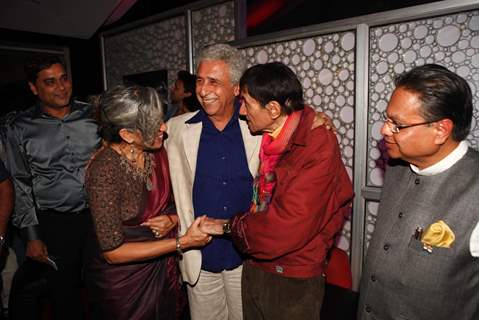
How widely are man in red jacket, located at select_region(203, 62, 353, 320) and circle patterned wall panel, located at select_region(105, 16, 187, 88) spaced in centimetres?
248

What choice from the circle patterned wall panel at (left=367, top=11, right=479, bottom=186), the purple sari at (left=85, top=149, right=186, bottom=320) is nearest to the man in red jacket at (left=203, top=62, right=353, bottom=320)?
the purple sari at (left=85, top=149, right=186, bottom=320)

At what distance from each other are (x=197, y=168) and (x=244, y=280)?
0.74 metres

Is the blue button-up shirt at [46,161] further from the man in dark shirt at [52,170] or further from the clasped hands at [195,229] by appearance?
the clasped hands at [195,229]

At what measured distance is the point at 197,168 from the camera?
6.72 ft

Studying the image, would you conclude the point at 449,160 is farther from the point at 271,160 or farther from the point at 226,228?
the point at 226,228

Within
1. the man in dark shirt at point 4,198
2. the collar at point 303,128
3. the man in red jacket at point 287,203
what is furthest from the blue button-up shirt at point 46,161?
the collar at point 303,128

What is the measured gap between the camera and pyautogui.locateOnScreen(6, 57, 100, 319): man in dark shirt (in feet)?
8.38

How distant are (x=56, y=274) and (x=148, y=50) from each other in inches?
112

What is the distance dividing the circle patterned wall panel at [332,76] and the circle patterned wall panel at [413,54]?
→ 0.56 feet

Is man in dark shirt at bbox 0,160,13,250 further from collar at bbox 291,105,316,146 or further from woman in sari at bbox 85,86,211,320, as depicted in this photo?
collar at bbox 291,105,316,146

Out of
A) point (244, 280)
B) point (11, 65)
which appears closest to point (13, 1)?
point (11, 65)

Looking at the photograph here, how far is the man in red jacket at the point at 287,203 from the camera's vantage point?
4.74ft

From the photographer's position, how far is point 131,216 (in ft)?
5.56

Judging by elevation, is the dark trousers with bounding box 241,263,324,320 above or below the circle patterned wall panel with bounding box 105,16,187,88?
below
